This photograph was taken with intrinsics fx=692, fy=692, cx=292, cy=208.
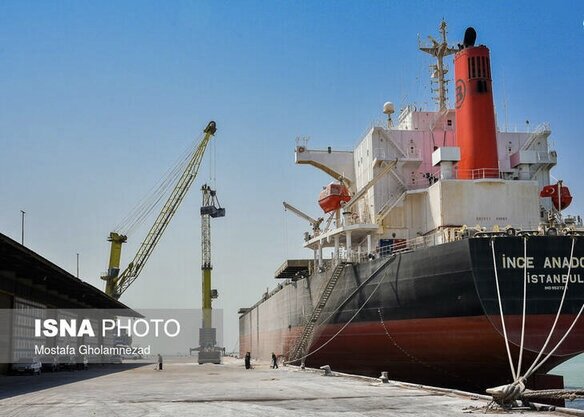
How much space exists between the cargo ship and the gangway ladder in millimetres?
61

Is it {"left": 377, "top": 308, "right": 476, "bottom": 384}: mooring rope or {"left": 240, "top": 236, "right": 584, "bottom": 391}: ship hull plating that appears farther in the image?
{"left": 377, "top": 308, "right": 476, "bottom": 384}: mooring rope

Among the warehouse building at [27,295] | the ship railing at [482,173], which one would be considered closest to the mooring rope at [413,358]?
the ship railing at [482,173]

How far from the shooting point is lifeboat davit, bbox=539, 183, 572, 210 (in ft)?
95.6

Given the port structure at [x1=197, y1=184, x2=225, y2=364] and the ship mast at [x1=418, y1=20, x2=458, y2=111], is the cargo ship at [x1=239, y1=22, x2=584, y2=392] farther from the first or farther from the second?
the port structure at [x1=197, y1=184, x2=225, y2=364]

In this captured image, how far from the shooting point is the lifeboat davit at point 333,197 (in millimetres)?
31959

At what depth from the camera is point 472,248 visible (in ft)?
73.6

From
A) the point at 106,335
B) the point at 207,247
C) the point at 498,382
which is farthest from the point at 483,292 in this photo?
the point at 207,247

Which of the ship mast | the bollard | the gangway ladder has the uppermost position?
the ship mast

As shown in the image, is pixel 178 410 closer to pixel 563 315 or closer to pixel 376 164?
pixel 563 315

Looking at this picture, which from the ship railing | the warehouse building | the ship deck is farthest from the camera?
the warehouse building

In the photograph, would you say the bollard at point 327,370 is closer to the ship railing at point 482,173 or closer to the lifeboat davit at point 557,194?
the ship railing at point 482,173

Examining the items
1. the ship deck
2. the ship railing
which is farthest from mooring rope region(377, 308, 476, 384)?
the ship railing

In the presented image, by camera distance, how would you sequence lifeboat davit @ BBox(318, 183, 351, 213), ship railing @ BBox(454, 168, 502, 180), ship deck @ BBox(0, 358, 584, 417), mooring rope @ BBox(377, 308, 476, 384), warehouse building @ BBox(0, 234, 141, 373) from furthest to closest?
lifeboat davit @ BBox(318, 183, 351, 213)
warehouse building @ BBox(0, 234, 141, 373)
ship railing @ BBox(454, 168, 502, 180)
mooring rope @ BBox(377, 308, 476, 384)
ship deck @ BBox(0, 358, 584, 417)

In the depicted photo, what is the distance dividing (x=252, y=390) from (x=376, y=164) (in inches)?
596
